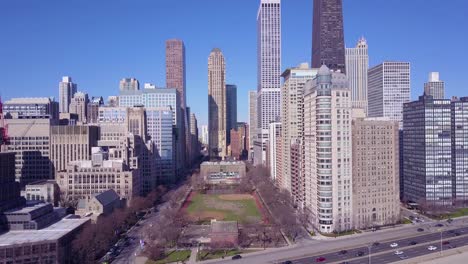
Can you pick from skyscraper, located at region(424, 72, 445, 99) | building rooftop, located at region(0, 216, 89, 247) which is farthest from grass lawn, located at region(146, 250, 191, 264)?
skyscraper, located at region(424, 72, 445, 99)

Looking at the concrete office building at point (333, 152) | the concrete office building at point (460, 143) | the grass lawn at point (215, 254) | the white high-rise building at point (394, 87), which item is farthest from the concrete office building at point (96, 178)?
the white high-rise building at point (394, 87)

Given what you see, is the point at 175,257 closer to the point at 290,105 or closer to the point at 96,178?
the point at 96,178

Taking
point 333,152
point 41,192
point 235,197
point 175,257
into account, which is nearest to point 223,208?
point 235,197

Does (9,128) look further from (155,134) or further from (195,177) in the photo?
(195,177)

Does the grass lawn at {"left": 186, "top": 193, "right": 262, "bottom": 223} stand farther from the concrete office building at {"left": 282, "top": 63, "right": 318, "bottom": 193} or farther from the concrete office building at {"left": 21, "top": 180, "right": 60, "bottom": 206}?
the concrete office building at {"left": 21, "top": 180, "right": 60, "bottom": 206}

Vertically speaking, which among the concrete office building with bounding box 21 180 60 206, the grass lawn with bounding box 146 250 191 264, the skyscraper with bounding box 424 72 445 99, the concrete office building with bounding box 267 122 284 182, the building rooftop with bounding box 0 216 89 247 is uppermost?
the skyscraper with bounding box 424 72 445 99

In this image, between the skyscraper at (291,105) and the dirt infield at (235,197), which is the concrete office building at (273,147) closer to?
the skyscraper at (291,105)

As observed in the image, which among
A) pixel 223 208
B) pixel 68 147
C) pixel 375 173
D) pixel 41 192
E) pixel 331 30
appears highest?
pixel 331 30

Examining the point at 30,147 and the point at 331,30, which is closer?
the point at 30,147
